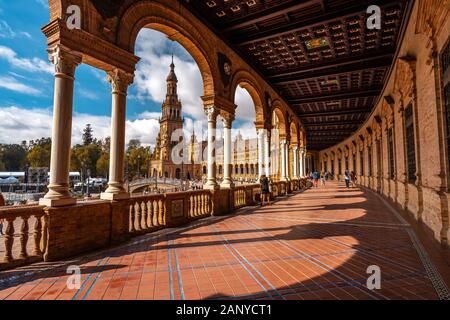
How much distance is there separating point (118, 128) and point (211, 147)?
3918mm

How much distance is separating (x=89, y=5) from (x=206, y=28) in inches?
196

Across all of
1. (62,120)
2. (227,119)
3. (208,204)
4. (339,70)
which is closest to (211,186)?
(208,204)

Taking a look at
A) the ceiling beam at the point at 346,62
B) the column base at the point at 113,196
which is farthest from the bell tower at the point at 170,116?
the column base at the point at 113,196

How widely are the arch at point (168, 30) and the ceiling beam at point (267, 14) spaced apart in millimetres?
1301

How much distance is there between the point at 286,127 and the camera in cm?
1822

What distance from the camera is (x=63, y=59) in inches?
188

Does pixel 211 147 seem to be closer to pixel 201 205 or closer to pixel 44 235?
pixel 201 205

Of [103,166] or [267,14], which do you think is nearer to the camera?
[267,14]

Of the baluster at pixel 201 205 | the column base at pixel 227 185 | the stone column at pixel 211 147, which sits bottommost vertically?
the baluster at pixel 201 205

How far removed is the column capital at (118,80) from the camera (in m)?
5.86

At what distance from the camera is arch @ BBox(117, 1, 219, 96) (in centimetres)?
600

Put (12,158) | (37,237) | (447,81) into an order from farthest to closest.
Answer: (12,158) → (447,81) → (37,237)

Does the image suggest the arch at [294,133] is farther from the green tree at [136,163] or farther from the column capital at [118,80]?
the green tree at [136,163]
